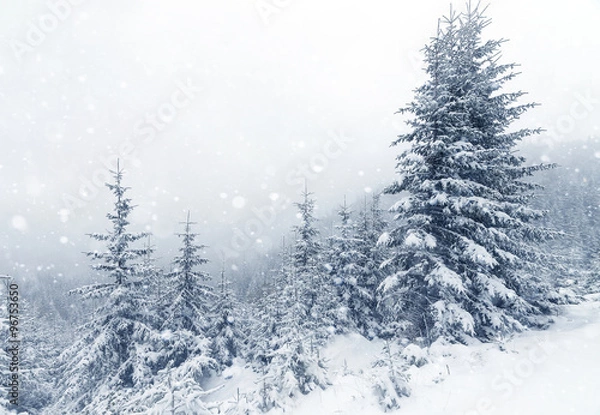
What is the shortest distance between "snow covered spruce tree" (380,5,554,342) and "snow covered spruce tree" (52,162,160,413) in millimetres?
13972

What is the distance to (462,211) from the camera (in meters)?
12.5

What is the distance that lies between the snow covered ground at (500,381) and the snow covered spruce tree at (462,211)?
140 cm

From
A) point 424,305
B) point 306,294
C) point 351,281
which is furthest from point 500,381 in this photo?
point 306,294

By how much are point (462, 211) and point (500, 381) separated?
6.18m

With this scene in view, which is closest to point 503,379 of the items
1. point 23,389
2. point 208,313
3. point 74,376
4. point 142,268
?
point 142,268

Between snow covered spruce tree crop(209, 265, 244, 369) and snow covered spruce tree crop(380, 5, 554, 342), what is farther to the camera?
snow covered spruce tree crop(209, 265, 244, 369)

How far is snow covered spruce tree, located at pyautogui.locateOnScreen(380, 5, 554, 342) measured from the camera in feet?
37.8

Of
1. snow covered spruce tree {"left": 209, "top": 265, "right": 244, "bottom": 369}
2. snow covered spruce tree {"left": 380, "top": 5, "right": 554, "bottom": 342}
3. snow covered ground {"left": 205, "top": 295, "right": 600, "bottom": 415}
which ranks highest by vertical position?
snow covered spruce tree {"left": 380, "top": 5, "right": 554, "bottom": 342}

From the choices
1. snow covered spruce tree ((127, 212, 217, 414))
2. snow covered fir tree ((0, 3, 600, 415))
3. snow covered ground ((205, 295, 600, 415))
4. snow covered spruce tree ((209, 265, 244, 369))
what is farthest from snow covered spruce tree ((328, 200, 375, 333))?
snow covered ground ((205, 295, 600, 415))

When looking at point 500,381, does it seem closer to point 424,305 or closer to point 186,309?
point 424,305

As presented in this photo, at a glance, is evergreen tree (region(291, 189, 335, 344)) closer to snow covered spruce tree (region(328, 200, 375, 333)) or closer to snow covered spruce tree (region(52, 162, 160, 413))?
snow covered spruce tree (region(328, 200, 375, 333))

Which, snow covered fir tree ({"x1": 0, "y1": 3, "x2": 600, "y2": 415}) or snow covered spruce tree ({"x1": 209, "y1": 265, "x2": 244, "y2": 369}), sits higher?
snow covered fir tree ({"x1": 0, "y1": 3, "x2": 600, "y2": 415})

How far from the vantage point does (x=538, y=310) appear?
504 inches

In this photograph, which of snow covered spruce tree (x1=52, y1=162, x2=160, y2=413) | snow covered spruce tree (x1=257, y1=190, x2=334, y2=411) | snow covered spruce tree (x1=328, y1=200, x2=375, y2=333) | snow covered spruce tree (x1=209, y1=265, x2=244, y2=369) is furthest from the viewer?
snow covered spruce tree (x1=209, y1=265, x2=244, y2=369)
